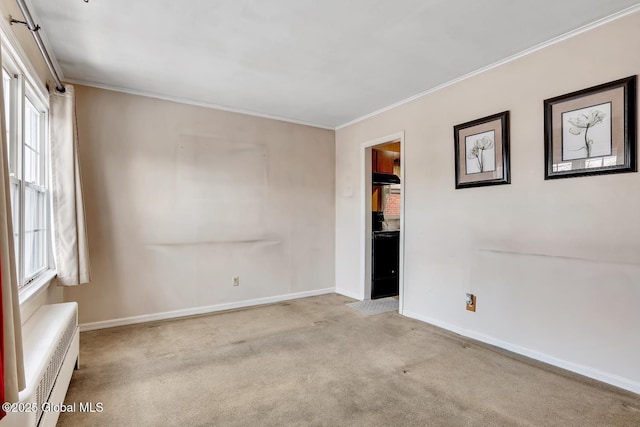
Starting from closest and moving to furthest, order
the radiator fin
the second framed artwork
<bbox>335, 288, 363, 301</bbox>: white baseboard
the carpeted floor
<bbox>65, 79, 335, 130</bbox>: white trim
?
the radiator fin → the carpeted floor → the second framed artwork → <bbox>65, 79, 335, 130</bbox>: white trim → <bbox>335, 288, 363, 301</bbox>: white baseboard

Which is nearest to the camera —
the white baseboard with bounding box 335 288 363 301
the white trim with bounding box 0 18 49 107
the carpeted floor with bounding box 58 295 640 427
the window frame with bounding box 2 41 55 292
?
the white trim with bounding box 0 18 49 107

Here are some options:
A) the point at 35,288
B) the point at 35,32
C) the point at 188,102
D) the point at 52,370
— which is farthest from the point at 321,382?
the point at 188,102

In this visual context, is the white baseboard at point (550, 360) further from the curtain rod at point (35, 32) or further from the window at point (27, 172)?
the curtain rod at point (35, 32)

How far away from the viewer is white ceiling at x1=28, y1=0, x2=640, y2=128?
7.22 ft

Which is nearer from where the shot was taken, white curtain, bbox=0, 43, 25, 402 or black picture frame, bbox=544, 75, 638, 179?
white curtain, bbox=0, 43, 25, 402

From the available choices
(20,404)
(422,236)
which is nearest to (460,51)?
(422,236)

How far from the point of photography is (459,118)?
11.0 feet

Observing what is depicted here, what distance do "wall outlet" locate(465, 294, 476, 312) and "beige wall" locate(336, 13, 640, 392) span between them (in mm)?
53

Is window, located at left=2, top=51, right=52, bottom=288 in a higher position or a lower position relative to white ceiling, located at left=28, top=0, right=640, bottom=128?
lower

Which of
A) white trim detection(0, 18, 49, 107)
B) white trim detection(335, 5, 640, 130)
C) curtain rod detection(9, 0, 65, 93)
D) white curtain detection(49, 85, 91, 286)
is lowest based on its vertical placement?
white curtain detection(49, 85, 91, 286)

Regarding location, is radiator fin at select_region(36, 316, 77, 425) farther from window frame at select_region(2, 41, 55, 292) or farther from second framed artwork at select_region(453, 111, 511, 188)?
second framed artwork at select_region(453, 111, 511, 188)

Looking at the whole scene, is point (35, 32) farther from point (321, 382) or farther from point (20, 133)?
point (321, 382)

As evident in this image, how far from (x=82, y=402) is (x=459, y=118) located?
3.89 m

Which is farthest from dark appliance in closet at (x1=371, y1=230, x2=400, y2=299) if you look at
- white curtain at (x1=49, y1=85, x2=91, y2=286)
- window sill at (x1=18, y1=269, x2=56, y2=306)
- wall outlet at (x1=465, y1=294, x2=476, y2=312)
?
window sill at (x1=18, y1=269, x2=56, y2=306)
